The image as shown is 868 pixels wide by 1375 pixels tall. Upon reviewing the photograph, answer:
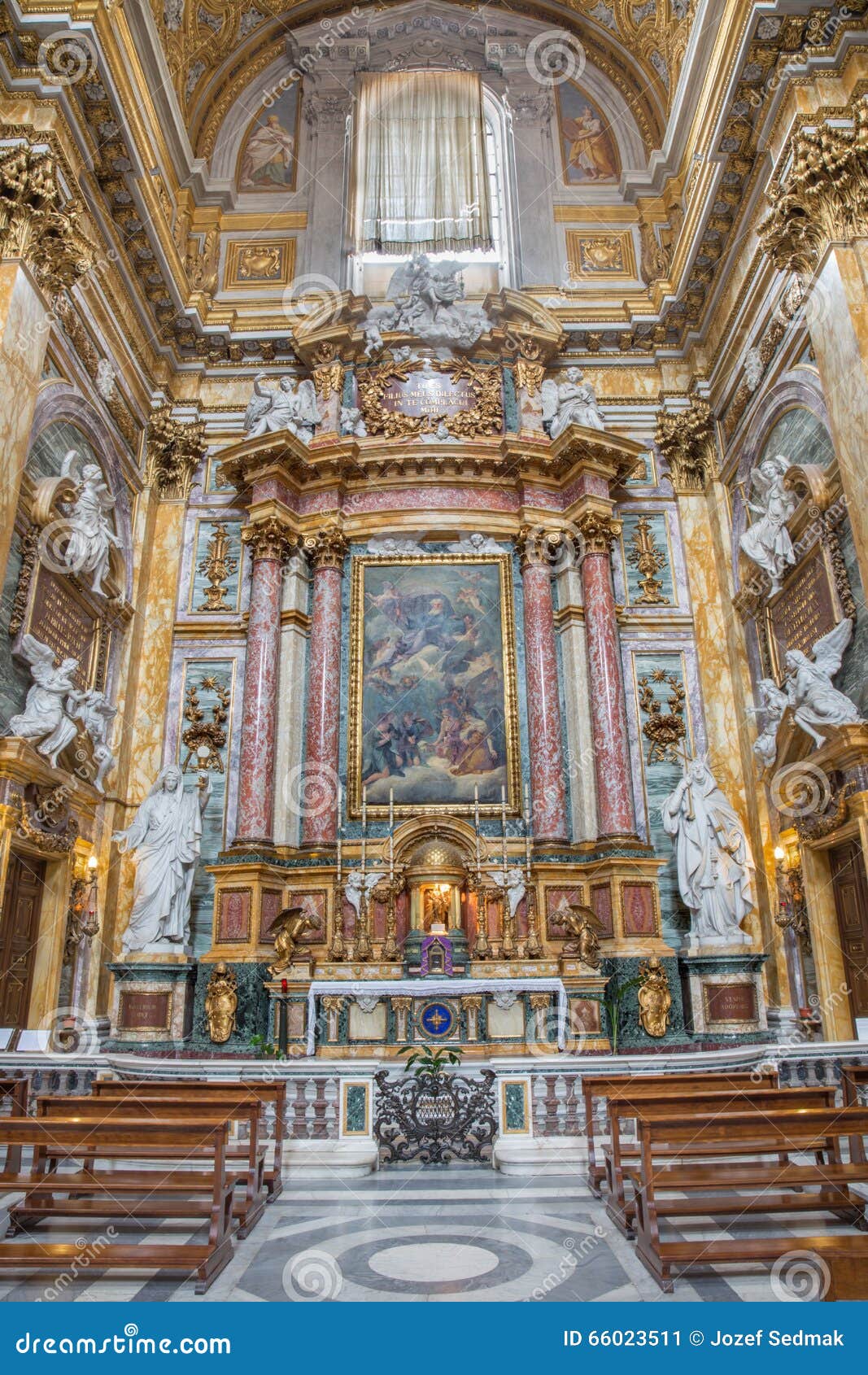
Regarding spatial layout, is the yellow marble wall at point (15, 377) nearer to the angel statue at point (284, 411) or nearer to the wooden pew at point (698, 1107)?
the angel statue at point (284, 411)

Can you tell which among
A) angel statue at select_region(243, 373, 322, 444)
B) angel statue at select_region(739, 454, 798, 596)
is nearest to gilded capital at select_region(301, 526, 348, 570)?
angel statue at select_region(243, 373, 322, 444)

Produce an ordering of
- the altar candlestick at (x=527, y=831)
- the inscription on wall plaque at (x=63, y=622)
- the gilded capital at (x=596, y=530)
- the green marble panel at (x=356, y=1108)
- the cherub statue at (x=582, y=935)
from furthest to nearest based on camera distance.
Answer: the gilded capital at (x=596, y=530)
the altar candlestick at (x=527, y=831)
the cherub statue at (x=582, y=935)
the inscription on wall plaque at (x=63, y=622)
the green marble panel at (x=356, y=1108)

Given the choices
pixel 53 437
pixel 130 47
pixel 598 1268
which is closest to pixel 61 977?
pixel 53 437

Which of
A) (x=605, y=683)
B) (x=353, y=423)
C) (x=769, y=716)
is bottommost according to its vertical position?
(x=769, y=716)

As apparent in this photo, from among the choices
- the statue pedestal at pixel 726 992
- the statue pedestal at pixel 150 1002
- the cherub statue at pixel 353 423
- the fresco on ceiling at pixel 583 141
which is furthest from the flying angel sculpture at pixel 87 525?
the fresco on ceiling at pixel 583 141

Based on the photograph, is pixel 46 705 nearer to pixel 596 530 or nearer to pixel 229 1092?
pixel 229 1092

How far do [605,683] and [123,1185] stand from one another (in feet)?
31.4

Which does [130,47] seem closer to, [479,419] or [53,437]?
[53,437]

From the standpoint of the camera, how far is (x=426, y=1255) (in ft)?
15.8

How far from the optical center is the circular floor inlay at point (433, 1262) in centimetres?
447

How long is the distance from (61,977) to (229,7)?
15.9 metres

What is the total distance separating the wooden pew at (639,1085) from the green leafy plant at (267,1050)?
189 inches

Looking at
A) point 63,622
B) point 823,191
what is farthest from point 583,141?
point 63,622

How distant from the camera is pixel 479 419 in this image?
1480 centimetres
